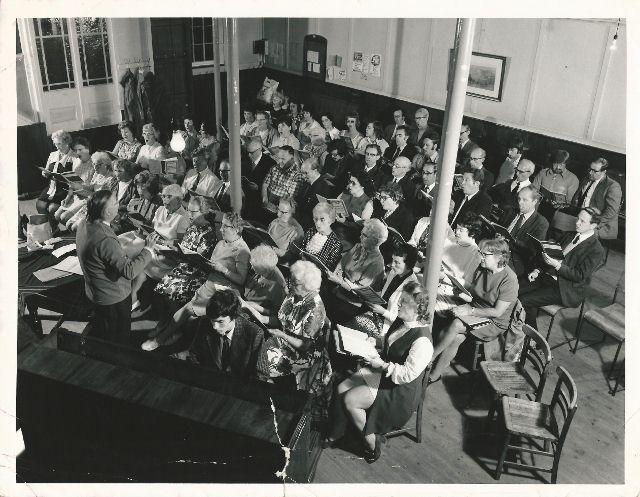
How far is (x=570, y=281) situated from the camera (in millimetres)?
4680

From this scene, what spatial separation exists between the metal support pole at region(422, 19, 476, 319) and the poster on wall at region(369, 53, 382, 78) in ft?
24.1

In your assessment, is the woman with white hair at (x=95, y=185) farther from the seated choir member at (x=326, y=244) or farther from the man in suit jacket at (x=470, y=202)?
the man in suit jacket at (x=470, y=202)

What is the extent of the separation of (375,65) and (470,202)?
17.2 feet

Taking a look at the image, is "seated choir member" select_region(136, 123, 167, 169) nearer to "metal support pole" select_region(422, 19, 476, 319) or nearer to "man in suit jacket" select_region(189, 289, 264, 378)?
"man in suit jacket" select_region(189, 289, 264, 378)

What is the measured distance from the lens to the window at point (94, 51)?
891cm

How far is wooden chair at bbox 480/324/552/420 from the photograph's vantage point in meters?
3.76

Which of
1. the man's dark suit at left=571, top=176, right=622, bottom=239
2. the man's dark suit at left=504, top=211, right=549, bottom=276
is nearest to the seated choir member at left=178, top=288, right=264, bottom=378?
the man's dark suit at left=504, top=211, right=549, bottom=276

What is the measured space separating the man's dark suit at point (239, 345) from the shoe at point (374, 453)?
2.96 ft

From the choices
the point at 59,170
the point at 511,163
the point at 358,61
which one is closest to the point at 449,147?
the point at 511,163

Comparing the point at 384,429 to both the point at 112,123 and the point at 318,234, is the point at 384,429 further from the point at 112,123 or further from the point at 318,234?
the point at 112,123

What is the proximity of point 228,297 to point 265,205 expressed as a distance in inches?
119

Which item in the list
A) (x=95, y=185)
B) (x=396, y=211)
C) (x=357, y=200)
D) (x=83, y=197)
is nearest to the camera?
(x=396, y=211)

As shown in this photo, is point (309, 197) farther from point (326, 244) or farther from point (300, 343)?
point (300, 343)

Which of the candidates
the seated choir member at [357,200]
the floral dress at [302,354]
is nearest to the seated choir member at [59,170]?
the seated choir member at [357,200]
